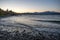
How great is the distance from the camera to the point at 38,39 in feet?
22.6

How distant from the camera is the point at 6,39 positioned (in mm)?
6723

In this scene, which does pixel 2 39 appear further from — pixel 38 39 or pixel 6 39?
pixel 38 39

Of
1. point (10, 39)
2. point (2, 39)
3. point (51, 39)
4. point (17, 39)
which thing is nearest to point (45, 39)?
point (51, 39)

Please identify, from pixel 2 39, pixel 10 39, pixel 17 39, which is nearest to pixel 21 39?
pixel 17 39

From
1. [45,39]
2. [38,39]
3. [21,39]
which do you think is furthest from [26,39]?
[45,39]

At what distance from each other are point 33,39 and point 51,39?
1.17m

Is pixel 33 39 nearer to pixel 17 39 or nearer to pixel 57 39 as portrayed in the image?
pixel 17 39

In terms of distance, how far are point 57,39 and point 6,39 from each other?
3267 millimetres

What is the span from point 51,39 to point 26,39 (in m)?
1.62

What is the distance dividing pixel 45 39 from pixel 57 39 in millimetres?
766

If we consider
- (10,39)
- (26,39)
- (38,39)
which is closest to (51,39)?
(38,39)

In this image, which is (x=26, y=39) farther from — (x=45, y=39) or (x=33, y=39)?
(x=45, y=39)

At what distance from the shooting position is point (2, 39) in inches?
263

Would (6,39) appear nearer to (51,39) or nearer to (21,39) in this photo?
(21,39)
